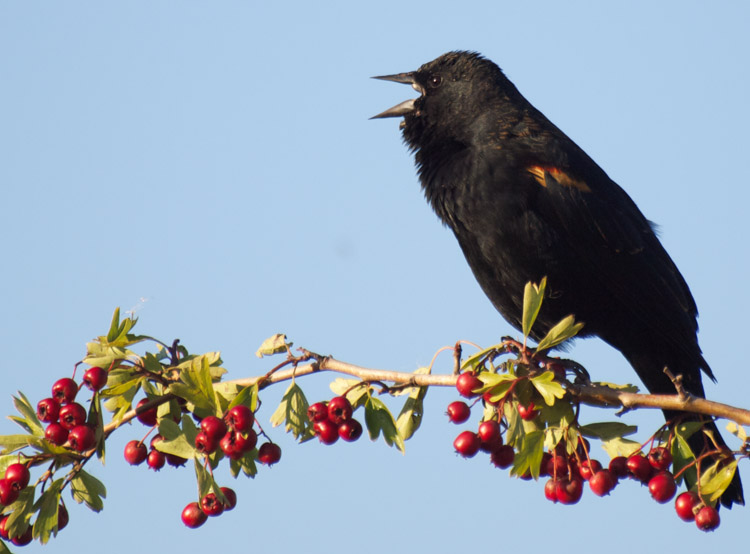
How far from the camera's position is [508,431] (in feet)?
8.05

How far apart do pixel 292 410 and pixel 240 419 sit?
262 mm

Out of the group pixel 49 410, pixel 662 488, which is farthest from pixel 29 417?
pixel 662 488

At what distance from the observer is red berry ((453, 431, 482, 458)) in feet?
8.06

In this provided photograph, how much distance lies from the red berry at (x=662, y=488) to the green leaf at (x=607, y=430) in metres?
0.15

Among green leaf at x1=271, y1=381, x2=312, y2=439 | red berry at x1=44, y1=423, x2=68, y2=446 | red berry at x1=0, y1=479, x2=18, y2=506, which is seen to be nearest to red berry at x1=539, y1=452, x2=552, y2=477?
green leaf at x1=271, y1=381, x2=312, y2=439

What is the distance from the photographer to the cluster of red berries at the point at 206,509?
2.32 metres

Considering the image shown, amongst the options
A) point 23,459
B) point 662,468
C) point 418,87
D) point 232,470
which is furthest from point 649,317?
point 23,459

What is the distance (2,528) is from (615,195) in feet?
9.74

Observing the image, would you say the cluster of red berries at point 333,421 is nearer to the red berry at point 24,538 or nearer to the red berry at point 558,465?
the red berry at point 558,465

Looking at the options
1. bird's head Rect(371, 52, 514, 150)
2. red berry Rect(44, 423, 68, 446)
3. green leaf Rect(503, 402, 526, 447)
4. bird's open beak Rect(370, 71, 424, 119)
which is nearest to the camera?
red berry Rect(44, 423, 68, 446)

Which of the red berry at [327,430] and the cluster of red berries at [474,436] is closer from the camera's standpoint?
the cluster of red berries at [474,436]

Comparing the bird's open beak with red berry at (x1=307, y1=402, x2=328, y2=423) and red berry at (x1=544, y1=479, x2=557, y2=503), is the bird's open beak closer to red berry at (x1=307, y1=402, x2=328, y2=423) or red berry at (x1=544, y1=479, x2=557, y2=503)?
Answer: red berry at (x1=307, y1=402, x2=328, y2=423)

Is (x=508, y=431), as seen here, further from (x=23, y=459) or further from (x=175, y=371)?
(x=23, y=459)

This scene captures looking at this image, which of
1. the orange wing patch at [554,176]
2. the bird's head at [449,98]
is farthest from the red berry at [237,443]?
the bird's head at [449,98]
